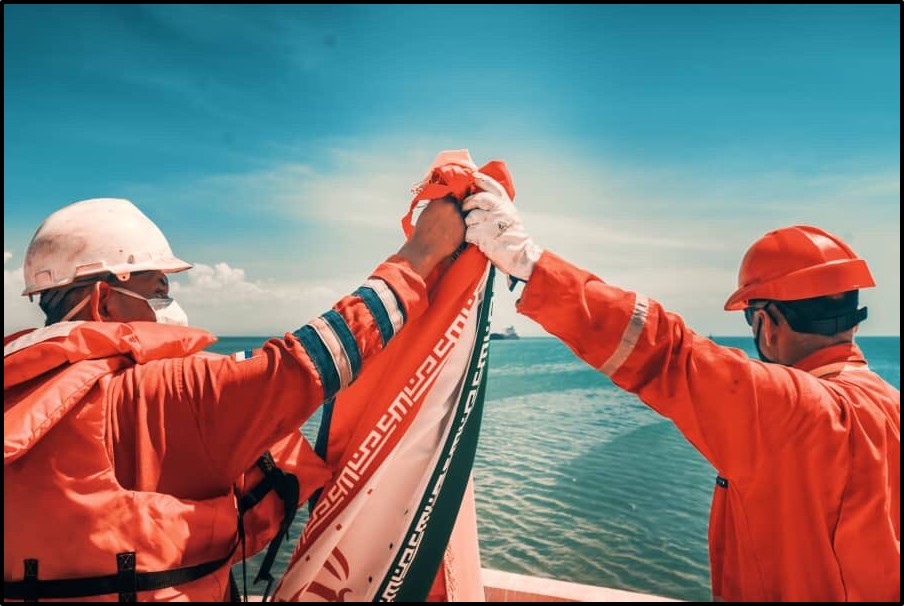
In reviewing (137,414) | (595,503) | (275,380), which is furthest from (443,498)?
(595,503)

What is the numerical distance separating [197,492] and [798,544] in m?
1.94

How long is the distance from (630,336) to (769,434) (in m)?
0.51

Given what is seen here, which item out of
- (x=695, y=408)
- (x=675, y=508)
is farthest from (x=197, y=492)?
(x=675, y=508)

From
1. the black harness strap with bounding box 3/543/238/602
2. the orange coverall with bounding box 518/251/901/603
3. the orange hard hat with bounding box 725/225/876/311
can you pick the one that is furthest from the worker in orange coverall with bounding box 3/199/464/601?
the orange hard hat with bounding box 725/225/876/311

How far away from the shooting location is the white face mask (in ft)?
7.59

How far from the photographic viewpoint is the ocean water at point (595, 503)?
13.1 m

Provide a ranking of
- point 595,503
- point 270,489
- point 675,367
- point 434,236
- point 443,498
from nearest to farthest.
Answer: point 675,367, point 270,489, point 434,236, point 443,498, point 595,503

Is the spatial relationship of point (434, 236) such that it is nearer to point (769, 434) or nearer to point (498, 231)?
point (498, 231)

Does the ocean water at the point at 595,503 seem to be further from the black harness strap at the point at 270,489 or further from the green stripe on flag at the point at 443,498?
the black harness strap at the point at 270,489

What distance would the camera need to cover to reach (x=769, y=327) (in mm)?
2477

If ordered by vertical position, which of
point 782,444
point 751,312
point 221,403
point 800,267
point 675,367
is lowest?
point 782,444

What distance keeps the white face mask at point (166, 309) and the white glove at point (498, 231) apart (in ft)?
3.92

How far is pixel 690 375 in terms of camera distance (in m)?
1.93

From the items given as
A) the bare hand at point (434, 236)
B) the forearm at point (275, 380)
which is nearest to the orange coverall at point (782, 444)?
the bare hand at point (434, 236)
